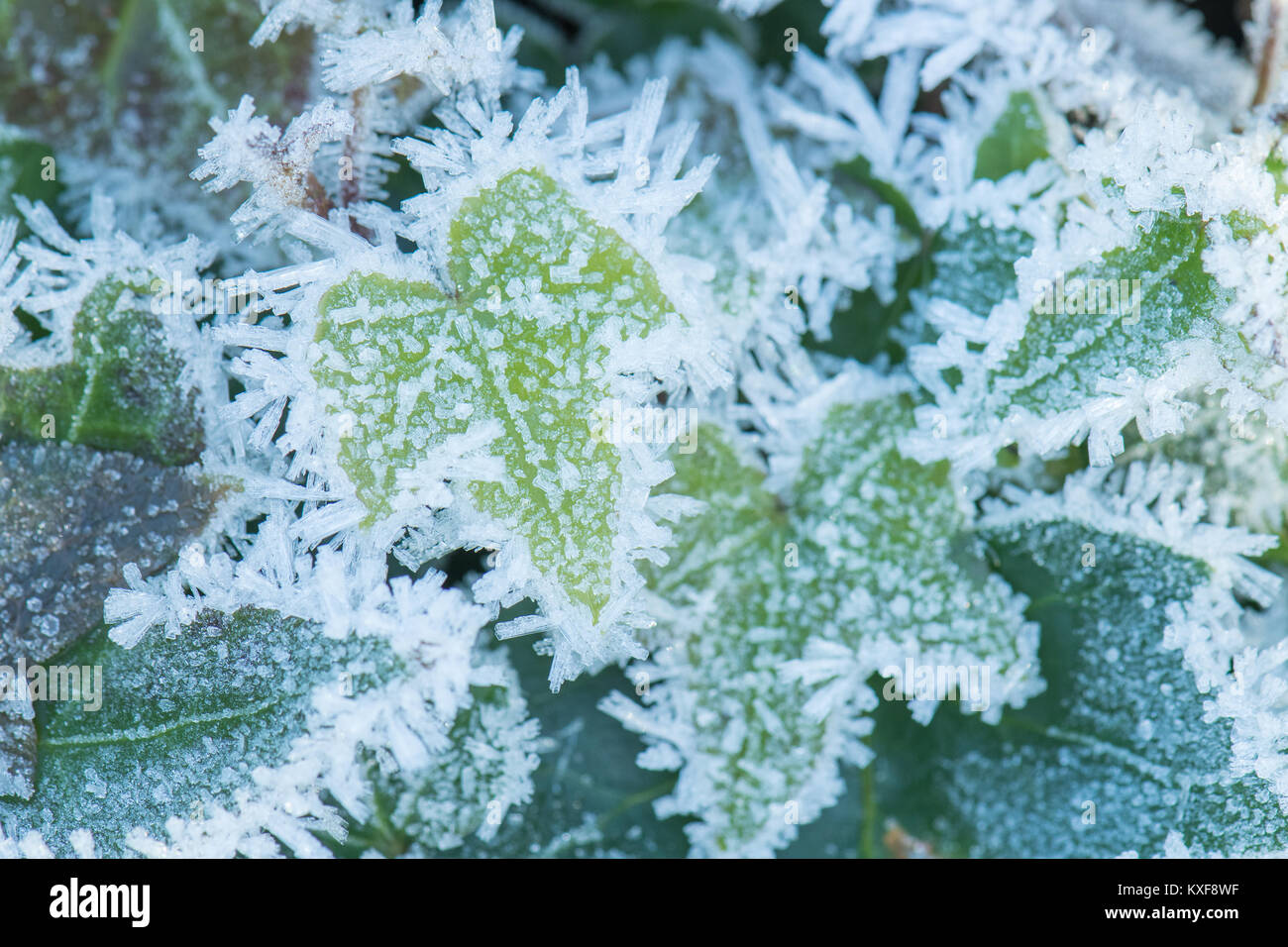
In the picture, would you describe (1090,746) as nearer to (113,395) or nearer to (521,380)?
(521,380)

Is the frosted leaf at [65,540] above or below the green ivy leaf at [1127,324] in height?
below

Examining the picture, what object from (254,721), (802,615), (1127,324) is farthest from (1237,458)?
(254,721)

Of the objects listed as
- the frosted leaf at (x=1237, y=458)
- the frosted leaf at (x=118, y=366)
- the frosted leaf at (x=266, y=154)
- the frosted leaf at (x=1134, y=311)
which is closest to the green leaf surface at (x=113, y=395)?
the frosted leaf at (x=118, y=366)

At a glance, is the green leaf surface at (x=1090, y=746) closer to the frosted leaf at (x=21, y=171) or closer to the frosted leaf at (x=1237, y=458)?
the frosted leaf at (x=1237, y=458)

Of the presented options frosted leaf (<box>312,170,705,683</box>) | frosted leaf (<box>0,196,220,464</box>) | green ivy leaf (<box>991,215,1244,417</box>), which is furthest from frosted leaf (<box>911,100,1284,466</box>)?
frosted leaf (<box>0,196,220,464</box>)

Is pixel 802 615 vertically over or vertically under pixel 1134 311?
under

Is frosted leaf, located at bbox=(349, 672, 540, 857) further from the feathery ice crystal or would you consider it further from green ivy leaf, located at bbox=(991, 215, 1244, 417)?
green ivy leaf, located at bbox=(991, 215, 1244, 417)

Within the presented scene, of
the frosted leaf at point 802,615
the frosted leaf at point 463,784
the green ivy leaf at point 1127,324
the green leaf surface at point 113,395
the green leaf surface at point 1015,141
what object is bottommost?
the frosted leaf at point 463,784
